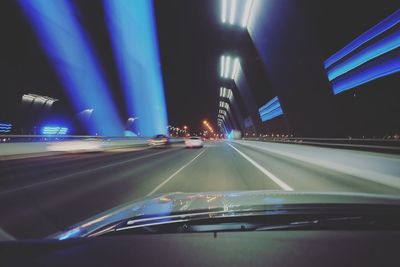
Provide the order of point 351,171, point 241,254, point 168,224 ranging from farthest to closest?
point 351,171
point 168,224
point 241,254

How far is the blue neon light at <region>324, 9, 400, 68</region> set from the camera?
69.3ft

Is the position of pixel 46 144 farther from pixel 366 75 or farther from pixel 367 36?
pixel 366 75

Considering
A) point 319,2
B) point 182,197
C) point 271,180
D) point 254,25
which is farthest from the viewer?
point 254,25

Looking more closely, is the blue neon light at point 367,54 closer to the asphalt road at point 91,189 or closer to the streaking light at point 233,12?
the streaking light at point 233,12

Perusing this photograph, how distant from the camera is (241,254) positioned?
2738mm

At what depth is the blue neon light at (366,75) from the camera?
23.9 m

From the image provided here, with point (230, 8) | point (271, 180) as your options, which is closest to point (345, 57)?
point (230, 8)

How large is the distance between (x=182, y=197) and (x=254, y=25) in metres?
34.5

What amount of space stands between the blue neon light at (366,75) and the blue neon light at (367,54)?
24.6 inches

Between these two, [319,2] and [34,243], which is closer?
[34,243]

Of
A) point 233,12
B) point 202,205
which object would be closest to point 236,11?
point 233,12

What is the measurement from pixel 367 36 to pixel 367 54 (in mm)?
1735

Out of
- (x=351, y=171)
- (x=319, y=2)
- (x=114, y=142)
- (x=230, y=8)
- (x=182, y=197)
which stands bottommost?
(x=351, y=171)

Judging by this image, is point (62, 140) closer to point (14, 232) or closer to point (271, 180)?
point (271, 180)
